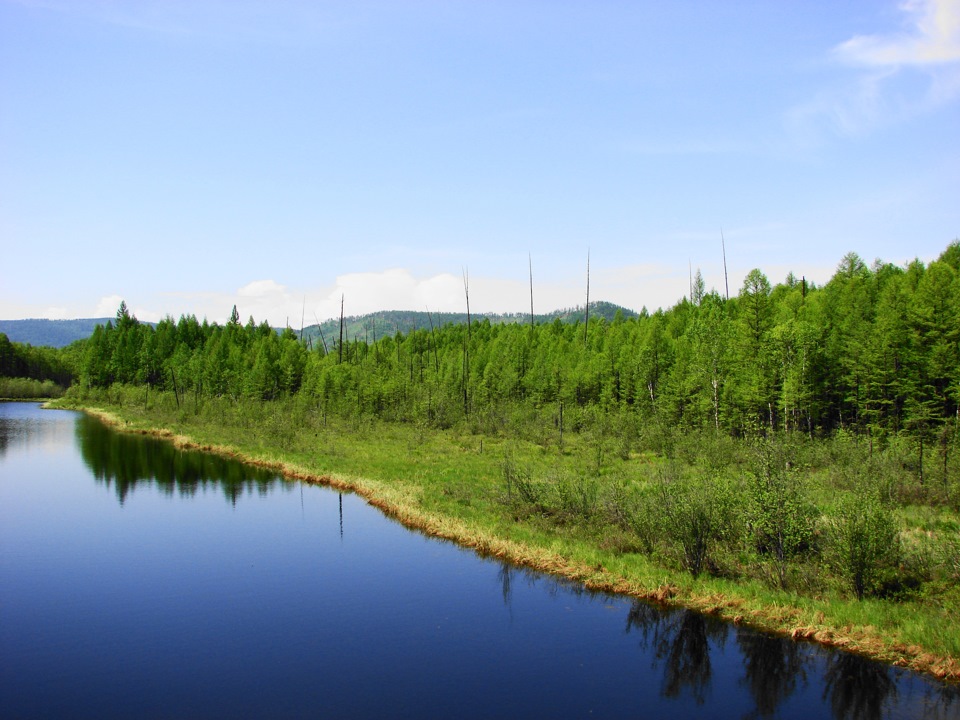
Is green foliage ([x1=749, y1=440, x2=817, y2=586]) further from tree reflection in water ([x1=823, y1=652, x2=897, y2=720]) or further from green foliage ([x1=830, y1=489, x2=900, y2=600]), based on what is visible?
tree reflection in water ([x1=823, y1=652, x2=897, y2=720])

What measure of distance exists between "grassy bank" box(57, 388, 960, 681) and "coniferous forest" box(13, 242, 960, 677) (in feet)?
0.38

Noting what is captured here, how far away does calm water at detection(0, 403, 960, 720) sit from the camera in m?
17.7

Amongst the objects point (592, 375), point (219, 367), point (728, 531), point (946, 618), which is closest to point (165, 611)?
point (728, 531)

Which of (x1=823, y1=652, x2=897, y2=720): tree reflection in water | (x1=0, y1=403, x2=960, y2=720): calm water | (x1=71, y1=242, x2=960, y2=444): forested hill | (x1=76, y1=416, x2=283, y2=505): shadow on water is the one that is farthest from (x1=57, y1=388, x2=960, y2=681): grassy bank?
(x1=71, y1=242, x2=960, y2=444): forested hill

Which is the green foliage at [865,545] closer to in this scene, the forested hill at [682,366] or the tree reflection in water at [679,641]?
the tree reflection in water at [679,641]

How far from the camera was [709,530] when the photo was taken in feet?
84.5

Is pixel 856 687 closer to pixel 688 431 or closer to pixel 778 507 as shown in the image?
pixel 778 507

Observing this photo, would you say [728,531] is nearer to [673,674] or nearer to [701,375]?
[673,674]

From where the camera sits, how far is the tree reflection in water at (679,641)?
19.2 metres

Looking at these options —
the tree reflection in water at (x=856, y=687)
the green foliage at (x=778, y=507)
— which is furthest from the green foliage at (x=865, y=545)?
the tree reflection in water at (x=856, y=687)

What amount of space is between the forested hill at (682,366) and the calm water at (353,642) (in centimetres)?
1323

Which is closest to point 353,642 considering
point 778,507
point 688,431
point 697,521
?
point 697,521

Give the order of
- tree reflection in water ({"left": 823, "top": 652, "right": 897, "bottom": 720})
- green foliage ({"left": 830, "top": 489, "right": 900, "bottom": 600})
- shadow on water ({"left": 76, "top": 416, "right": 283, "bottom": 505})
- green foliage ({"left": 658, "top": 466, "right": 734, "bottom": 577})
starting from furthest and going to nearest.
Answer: shadow on water ({"left": 76, "top": 416, "right": 283, "bottom": 505}) < green foliage ({"left": 658, "top": 466, "right": 734, "bottom": 577}) < green foliage ({"left": 830, "top": 489, "right": 900, "bottom": 600}) < tree reflection in water ({"left": 823, "top": 652, "right": 897, "bottom": 720})

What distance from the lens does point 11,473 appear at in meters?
50.6
